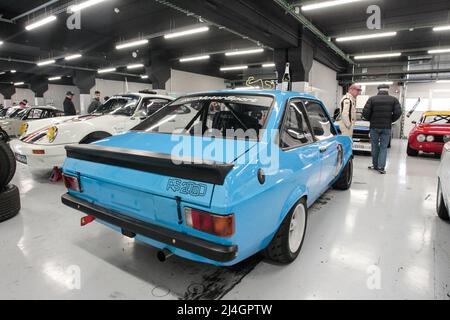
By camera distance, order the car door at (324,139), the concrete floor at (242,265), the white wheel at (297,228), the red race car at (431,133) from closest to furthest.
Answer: the concrete floor at (242,265) → the white wheel at (297,228) → the car door at (324,139) → the red race car at (431,133)

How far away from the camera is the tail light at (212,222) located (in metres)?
1.32

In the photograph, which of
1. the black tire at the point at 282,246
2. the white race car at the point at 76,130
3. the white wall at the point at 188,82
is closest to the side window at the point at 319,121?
the black tire at the point at 282,246

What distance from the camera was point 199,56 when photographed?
1282 centimetres

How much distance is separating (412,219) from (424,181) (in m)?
2.26

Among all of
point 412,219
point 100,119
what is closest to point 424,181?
point 412,219

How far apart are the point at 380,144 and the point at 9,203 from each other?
18.7 ft

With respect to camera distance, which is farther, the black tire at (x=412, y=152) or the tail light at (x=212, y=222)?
the black tire at (x=412, y=152)

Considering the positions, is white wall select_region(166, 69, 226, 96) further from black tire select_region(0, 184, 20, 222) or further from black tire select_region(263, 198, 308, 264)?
black tire select_region(263, 198, 308, 264)

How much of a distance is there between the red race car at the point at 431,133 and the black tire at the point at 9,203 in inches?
327

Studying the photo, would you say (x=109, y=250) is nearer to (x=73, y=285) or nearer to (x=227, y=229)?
(x=73, y=285)

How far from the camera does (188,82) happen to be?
53.2 ft

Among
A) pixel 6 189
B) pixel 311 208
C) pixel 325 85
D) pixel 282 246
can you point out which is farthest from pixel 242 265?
pixel 325 85

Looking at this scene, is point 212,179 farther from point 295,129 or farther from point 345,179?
point 345,179

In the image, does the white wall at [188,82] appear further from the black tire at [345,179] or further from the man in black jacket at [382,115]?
the black tire at [345,179]
